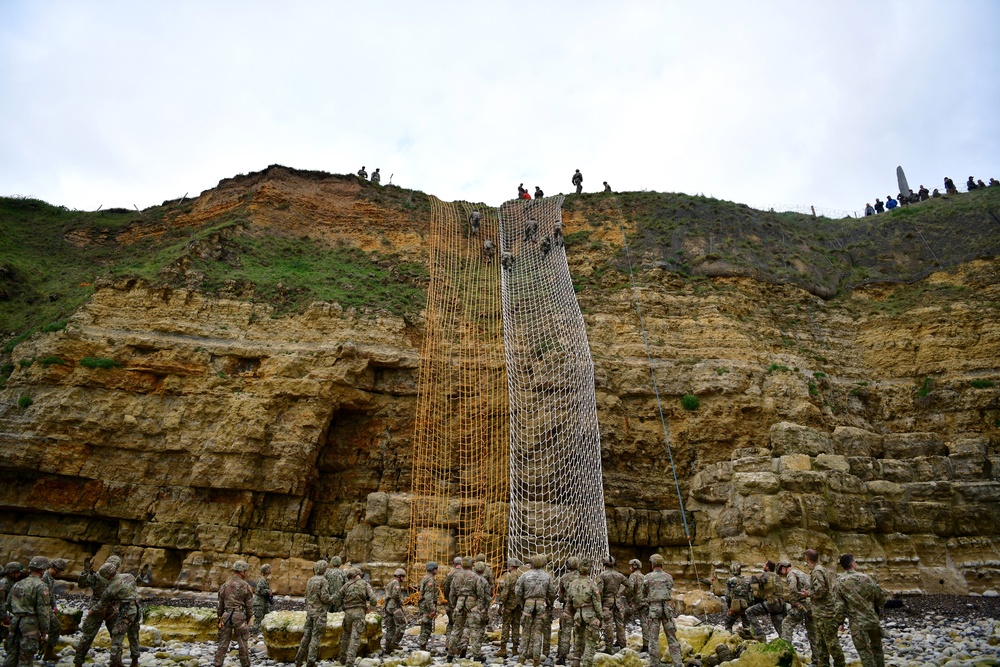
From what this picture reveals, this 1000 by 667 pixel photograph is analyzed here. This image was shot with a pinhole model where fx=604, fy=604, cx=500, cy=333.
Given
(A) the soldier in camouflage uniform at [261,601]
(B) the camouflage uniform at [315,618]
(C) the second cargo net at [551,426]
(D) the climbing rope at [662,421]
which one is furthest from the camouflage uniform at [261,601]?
(D) the climbing rope at [662,421]

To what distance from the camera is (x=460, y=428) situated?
14.5 m

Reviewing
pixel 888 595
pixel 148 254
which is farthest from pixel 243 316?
pixel 888 595

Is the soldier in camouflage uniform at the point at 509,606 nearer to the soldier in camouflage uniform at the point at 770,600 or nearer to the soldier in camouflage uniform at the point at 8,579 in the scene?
the soldier in camouflage uniform at the point at 770,600

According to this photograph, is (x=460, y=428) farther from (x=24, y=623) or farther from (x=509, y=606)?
(x=24, y=623)

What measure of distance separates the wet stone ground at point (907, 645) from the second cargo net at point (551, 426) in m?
2.43

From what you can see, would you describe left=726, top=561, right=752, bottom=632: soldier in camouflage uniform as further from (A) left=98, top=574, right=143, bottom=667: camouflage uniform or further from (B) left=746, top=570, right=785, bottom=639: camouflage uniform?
(A) left=98, top=574, right=143, bottom=667: camouflage uniform

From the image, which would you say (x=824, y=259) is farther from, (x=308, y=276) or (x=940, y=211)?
(x=308, y=276)

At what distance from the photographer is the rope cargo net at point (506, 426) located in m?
12.1

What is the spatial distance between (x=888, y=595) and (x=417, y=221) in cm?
1757

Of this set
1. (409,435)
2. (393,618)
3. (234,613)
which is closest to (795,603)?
(393,618)

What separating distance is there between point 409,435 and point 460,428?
1.23 metres

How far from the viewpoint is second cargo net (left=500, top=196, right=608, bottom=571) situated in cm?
1195

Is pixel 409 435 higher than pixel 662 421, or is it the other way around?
pixel 662 421

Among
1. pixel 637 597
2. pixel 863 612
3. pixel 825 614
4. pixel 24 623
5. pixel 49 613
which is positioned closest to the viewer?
pixel 863 612
